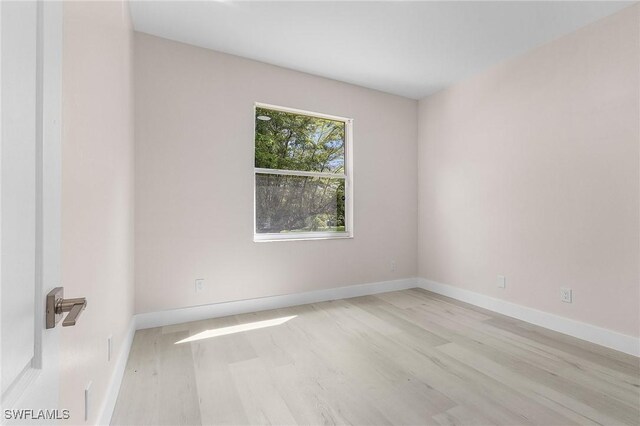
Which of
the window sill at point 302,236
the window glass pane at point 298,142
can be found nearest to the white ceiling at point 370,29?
the window glass pane at point 298,142

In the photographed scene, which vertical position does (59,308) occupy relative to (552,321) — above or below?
→ above

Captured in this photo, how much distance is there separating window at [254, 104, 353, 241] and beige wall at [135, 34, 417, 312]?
12cm

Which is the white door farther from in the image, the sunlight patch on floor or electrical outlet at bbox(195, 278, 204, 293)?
electrical outlet at bbox(195, 278, 204, 293)

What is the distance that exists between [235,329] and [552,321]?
2.80m

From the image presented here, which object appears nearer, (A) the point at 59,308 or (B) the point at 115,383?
(A) the point at 59,308

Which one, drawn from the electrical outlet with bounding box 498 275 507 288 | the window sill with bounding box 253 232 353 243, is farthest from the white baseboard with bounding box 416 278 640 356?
the window sill with bounding box 253 232 353 243

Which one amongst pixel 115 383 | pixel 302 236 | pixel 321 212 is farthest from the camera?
pixel 321 212

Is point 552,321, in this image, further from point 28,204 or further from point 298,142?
point 28,204

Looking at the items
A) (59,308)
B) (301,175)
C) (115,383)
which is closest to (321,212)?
(301,175)

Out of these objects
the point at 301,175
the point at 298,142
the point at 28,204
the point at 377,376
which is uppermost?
the point at 298,142

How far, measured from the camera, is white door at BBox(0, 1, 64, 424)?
16.7 inches

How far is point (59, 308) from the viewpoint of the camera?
1.91ft

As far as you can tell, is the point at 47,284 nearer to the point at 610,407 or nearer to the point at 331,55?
the point at 610,407

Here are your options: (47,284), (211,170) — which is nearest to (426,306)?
(211,170)
